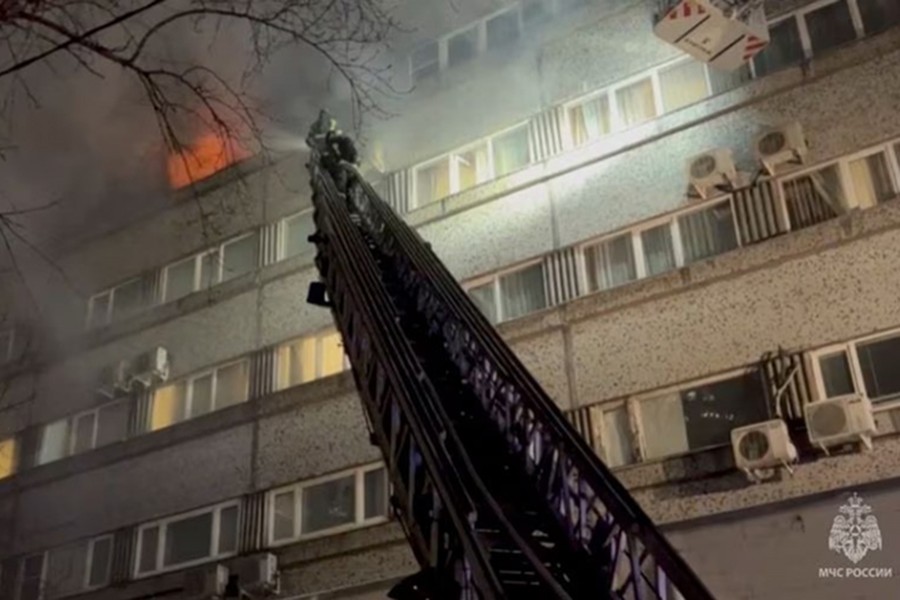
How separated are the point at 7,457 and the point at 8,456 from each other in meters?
0.04

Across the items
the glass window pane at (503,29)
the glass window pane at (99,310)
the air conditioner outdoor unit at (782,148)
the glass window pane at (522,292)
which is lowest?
the glass window pane at (522,292)

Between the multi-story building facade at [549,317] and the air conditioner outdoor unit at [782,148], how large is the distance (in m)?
0.05

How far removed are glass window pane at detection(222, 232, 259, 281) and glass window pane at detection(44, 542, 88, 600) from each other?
497 centimetres

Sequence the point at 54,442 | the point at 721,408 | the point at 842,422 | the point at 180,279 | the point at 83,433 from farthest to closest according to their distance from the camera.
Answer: the point at 180,279, the point at 54,442, the point at 83,433, the point at 721,408, the point at 842,422

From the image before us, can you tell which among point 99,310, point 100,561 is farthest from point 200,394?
point 99,310

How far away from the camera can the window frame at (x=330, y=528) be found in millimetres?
11688

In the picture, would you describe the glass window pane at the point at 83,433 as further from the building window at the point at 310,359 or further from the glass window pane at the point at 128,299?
the building window at the point at 310,359

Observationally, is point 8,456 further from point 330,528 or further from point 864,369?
point 864,369

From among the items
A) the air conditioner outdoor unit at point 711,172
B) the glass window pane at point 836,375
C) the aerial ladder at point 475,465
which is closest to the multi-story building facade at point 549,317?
the glass window pane at point 836,375

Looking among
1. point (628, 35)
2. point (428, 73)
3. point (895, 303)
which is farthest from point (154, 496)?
point (895, 303)

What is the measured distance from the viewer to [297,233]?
14.9 meters

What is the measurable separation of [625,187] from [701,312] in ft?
7.19

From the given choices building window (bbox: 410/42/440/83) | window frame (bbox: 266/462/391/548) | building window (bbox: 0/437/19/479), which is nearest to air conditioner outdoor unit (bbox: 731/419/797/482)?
window frame (bbox: 266/462/391/548)

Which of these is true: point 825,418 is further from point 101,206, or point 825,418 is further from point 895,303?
point 101,206
